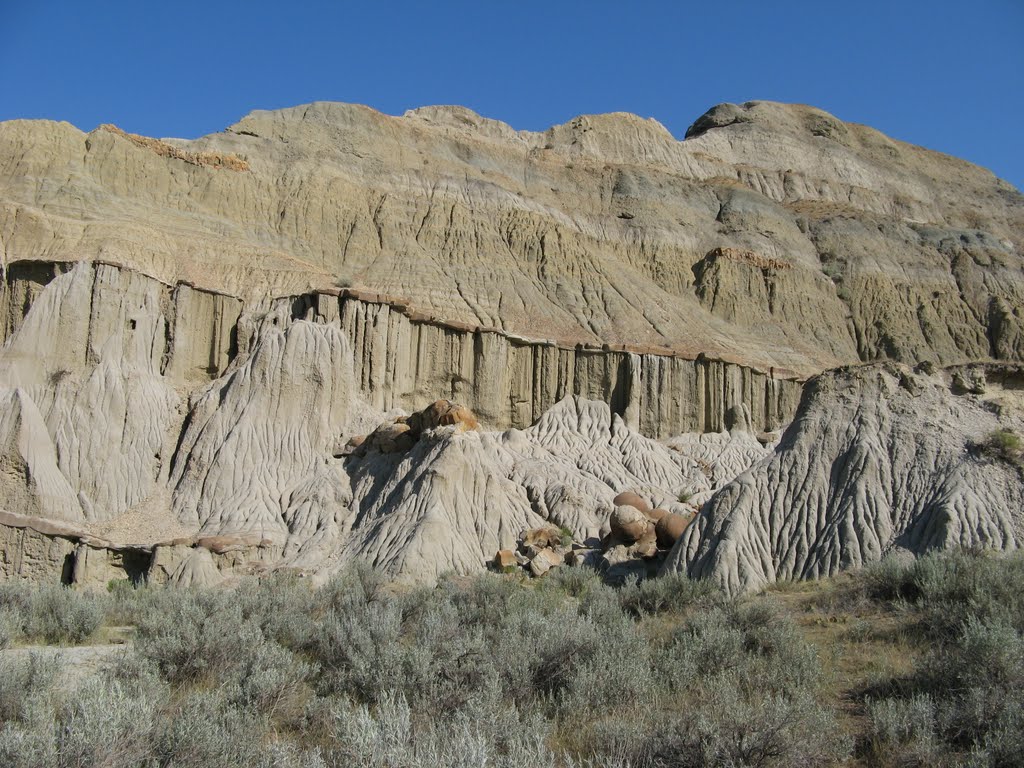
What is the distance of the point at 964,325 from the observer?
58781mm

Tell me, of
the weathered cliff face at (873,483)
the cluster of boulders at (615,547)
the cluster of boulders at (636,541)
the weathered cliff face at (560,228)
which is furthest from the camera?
the weathered cliff face at (560,228)

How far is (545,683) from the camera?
360 inches

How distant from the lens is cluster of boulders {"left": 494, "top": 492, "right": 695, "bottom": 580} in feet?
70.0

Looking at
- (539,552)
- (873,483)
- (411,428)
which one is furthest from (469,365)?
(873,483)

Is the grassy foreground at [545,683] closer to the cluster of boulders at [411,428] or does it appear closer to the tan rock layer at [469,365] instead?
the cluster of boulders at [411,428]

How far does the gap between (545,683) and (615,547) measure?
13750 millimetres

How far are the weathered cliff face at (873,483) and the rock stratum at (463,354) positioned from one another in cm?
7

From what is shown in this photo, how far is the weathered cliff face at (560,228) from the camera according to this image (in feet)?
134

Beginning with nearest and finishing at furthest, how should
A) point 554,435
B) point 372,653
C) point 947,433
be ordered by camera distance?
point 372,653
point 947,433
point 554,435

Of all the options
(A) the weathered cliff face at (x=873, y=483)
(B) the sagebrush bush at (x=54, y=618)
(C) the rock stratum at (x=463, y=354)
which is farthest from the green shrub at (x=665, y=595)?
(B) the sagebrush bush at (x=54, y=618)

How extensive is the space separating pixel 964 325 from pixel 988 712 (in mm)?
58051

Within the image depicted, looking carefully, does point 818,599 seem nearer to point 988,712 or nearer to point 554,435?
point 988,712

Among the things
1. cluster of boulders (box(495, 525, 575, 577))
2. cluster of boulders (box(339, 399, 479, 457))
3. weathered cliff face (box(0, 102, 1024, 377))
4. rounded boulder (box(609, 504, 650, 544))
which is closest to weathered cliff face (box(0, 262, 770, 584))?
cluster of boulders (box(339, 399, 479, 457))

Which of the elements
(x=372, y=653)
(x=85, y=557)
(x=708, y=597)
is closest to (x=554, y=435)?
(x=85, y=557)
